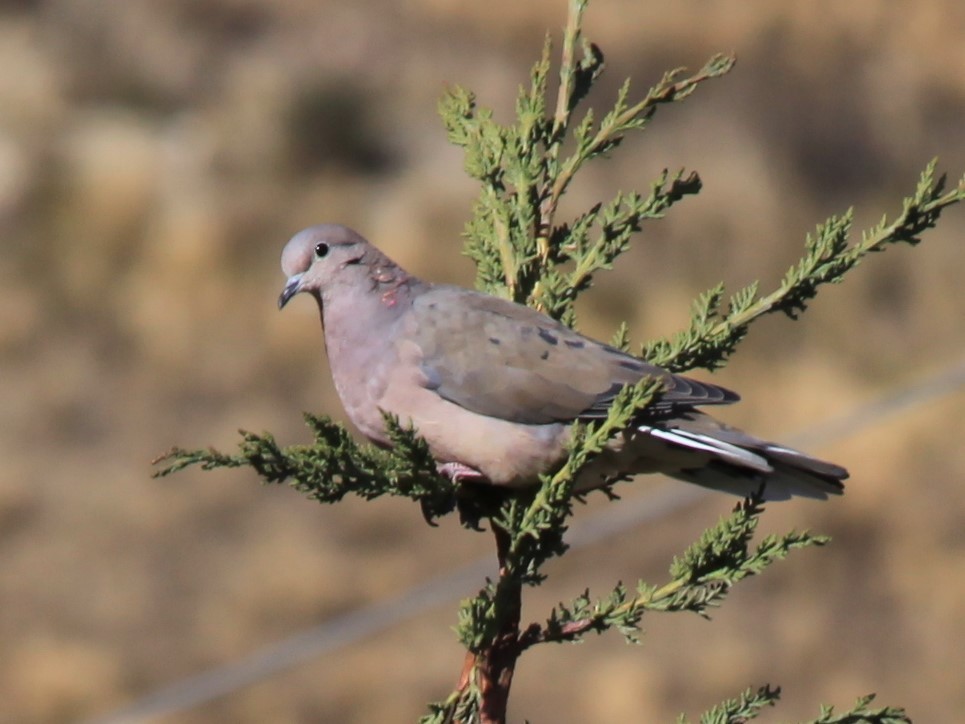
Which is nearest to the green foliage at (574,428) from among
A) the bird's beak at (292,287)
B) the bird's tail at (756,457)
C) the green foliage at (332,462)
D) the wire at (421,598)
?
the green foliage at (332,462)

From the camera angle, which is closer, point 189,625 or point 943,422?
point 189,625

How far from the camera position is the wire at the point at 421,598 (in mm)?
7031

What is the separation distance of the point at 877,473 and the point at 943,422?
580mm

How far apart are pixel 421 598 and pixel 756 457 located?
4.58 metres

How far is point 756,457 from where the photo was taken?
3.03 meters

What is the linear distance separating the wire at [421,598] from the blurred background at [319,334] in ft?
0.20

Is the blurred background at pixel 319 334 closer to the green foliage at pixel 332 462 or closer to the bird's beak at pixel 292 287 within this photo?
the bird's beak at pixel 292 287

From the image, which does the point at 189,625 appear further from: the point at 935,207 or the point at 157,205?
the point at 935,207

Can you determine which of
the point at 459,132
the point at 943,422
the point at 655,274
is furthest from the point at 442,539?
→ the point at 459,132

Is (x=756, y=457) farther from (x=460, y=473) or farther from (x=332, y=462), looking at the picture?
(x=332, y=462)

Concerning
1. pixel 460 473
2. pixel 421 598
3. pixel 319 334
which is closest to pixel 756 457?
pixel 460 473

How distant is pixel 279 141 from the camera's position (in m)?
7.96

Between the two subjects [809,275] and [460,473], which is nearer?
[809,275]

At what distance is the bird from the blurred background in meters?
4.19
